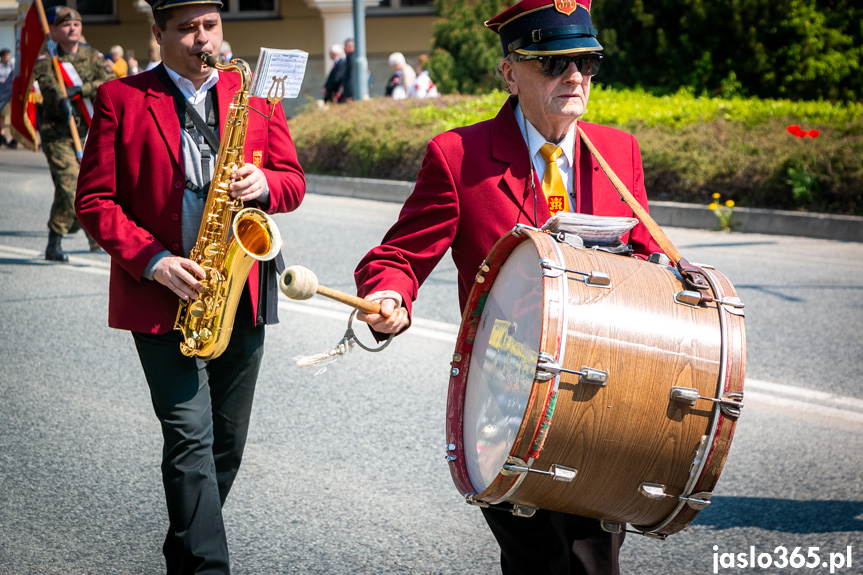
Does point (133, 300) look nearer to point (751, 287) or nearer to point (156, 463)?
point (156, 463)

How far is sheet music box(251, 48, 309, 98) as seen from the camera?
10.5ft

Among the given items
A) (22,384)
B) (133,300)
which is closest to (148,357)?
(133,300)

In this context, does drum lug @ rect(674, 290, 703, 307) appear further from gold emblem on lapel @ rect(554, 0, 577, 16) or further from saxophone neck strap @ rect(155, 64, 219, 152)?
saxophone neck strap @ rect(155, 64, 219, 152)

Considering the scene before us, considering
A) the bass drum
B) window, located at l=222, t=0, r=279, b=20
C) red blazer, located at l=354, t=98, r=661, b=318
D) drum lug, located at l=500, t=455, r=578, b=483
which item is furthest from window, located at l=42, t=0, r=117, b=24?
drum lug, located at l=500, t=455, r=578, b=483

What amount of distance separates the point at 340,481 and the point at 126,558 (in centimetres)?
106

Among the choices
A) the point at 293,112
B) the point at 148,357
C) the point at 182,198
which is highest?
the point at 182,198

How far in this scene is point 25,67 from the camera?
24.0ft

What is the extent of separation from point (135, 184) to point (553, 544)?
1750 mm

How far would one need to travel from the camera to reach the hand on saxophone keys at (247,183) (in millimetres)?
3207

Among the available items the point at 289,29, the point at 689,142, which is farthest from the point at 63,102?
the point at 289,29

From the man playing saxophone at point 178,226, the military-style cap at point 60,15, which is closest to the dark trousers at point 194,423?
the man playing saxophone at point 178,226

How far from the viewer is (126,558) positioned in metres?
3.82

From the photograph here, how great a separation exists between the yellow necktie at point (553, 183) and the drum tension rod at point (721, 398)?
699mm

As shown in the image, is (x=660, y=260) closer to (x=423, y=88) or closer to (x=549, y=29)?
(x=549, y=29)
